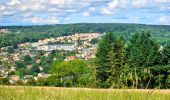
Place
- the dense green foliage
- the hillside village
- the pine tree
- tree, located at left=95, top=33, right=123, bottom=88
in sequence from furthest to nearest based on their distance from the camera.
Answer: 1. the pine tree
2. tree, located at left=95, top=33, right=123, bottom=88
3. the dense green foliage
4. the hillside village

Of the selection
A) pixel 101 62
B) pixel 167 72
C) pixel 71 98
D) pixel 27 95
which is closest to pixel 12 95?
pixel 27 95

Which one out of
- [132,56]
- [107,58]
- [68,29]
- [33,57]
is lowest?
[68,29]

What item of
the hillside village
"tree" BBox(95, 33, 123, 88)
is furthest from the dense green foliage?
the hillside village

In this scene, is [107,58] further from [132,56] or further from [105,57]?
[132,56]

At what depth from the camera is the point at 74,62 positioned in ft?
207

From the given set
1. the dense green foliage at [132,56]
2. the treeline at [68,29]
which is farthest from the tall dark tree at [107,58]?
the treeline at [68,29]

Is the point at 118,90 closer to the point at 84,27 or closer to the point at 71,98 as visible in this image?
the point at 71,98

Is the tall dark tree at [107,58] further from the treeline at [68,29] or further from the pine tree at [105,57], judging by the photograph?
the treeline at [68,29]

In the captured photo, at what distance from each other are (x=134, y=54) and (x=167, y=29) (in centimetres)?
12858

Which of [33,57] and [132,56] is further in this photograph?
[33,57]

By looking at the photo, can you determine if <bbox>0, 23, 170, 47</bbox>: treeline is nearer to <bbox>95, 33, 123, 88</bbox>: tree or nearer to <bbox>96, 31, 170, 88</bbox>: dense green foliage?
<bbox>95, 33, 123, 88</bbox>: tree

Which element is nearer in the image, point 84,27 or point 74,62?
point 74,62

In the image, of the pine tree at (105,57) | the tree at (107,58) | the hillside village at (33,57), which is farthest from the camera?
the pine tree at (105,57)

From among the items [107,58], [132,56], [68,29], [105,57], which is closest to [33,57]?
[105,57]
